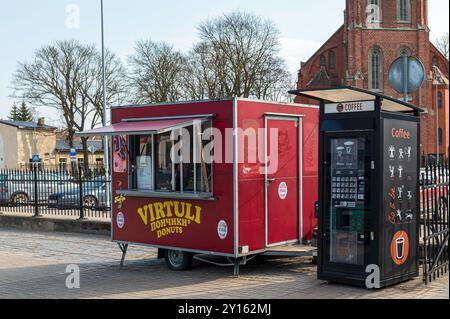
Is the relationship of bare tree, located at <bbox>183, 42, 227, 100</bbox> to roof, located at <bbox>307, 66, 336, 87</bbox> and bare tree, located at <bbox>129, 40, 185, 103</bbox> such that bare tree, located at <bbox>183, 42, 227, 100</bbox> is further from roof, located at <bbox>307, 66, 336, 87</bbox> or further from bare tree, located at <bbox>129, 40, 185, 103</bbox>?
roof, located at <bbox>307, 66, 336, 87</bbox>

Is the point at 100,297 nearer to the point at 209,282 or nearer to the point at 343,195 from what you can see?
the point at 209,282

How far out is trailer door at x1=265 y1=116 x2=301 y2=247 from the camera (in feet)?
30.9

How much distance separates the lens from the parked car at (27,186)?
16656 mm

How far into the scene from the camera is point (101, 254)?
39.5 feet

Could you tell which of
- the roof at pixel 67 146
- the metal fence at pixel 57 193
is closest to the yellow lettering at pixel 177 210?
the metal fence at pixel 57 193

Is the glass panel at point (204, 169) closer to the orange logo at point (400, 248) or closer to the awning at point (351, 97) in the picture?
the awning at point (351, 97)

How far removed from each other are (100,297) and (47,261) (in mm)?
3775

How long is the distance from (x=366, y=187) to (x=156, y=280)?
3.65m

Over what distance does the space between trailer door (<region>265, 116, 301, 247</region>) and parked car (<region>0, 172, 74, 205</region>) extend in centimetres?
848

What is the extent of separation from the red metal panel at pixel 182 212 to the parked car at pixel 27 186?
21.5 feet

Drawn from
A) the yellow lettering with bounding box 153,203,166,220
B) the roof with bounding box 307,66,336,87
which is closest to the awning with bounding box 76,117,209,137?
the yellow lettering with bounding box 153,203,166,220

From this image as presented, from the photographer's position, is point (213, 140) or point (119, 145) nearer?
point (213, 140)

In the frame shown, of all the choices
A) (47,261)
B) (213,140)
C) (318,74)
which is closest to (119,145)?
(213,140)

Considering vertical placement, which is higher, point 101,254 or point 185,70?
point 185,70
